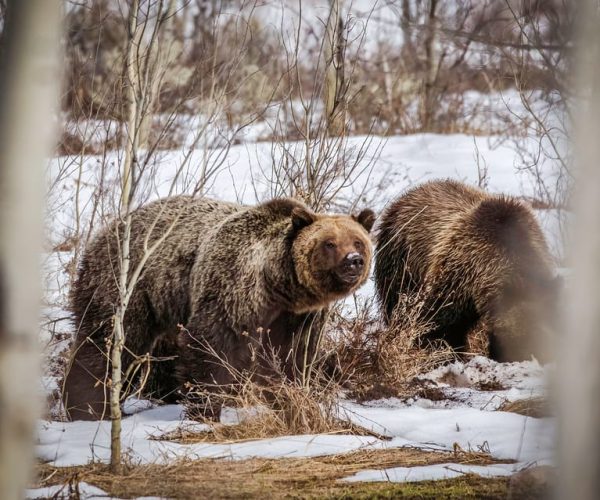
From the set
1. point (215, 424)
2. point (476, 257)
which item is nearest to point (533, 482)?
point (215, 424)

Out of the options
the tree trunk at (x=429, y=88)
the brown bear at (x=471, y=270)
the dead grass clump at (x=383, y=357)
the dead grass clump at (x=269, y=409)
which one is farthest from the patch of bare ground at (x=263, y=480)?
the tree trunk at (x=429, y=88)

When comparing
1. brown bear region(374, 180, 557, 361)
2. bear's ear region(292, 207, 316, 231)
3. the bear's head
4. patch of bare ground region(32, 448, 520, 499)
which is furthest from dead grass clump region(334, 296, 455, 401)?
patch of bare ground region(32, 448, 520, 499)

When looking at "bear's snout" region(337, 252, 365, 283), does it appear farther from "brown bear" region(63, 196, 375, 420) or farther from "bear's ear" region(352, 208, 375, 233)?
"bear's ear" region(352, 208, 375, 233)

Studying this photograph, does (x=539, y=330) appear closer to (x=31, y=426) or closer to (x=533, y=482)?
(x=533, y=482)

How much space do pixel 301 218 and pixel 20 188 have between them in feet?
13.0

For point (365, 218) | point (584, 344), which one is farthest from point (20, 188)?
point (365, 218)

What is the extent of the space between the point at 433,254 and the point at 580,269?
6482mm

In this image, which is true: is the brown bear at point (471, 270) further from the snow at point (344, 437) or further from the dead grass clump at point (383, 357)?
the snow at point (344, 437)

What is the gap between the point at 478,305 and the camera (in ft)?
28.9

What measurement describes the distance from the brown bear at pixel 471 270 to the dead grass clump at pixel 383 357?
0.63m

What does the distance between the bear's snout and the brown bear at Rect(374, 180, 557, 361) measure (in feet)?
6.74

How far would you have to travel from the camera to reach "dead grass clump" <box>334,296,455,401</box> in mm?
7348

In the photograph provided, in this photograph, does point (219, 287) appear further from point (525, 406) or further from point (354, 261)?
point (525, 406)

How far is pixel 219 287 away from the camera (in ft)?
21.5
